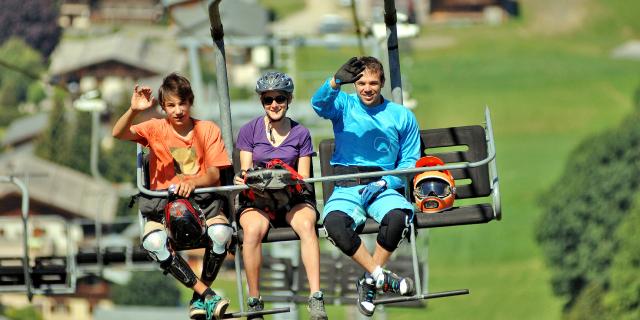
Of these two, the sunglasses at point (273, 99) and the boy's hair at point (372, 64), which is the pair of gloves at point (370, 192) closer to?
the boy's hair at point (372, 64)

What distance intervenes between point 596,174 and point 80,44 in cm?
7352

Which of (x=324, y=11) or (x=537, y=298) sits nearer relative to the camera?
(x=537, y=298)

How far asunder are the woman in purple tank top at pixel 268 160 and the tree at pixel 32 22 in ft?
421

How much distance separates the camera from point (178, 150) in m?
13.3

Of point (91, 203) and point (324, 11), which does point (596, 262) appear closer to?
point (91, 203)

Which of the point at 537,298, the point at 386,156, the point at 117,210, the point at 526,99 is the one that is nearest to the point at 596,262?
the point at 537,298

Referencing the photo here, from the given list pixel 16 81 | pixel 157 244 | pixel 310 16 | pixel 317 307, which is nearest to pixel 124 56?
pixel 16 81

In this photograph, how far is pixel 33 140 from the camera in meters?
121

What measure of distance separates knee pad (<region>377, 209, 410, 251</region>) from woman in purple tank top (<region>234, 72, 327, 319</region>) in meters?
0.46

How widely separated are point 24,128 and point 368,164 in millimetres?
113510

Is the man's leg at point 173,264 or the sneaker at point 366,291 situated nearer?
the man's leg at point 173,264

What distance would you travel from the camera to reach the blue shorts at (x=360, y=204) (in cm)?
1340

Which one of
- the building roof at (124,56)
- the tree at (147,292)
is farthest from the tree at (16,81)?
the tree at (147,292)

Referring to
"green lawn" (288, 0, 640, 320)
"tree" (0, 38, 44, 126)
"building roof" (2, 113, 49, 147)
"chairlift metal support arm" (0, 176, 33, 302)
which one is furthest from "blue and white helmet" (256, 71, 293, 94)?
"tree" (0, 38, 44, 126)
